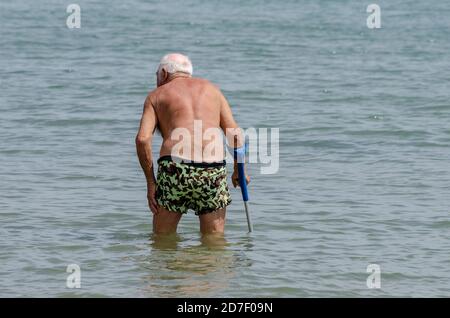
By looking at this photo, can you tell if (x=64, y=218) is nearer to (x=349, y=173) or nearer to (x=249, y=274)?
(x=249, y=274)

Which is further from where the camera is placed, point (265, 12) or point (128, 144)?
point (265, 12)

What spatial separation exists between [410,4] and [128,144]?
753 inches

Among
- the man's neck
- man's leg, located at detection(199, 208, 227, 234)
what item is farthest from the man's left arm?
man's leg, located at detection(199, 208, 227, 234)

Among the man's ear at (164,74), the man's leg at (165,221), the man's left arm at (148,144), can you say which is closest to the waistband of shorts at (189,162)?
the man's left arm at (148,144)

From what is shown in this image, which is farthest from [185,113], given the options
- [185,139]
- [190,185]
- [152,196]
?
[152,196]

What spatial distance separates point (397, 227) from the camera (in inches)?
329

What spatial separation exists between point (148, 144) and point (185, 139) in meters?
0.27

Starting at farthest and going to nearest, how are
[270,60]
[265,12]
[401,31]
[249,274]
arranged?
1. [265,12]
2. [401,31]
3. [270,60]
4. [249,274]

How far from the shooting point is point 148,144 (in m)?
6.84

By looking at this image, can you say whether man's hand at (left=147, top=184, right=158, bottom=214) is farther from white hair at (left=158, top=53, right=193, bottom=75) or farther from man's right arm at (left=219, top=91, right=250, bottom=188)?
white hair at (left=158, top=53, right=193, bottom=75)

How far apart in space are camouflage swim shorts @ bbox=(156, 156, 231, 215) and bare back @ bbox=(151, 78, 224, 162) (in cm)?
6

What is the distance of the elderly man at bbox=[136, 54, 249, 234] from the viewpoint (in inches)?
274
